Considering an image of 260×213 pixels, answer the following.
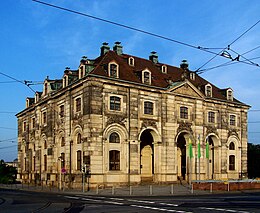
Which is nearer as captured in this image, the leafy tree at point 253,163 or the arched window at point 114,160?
the arched window at point 114,160

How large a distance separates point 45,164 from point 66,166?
9.47 metres

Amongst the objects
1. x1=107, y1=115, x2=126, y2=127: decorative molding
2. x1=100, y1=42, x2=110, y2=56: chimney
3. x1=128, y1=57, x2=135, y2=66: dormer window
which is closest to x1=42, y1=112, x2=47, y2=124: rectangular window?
x1=100, y1=42, x2=110, y2=56: chimney

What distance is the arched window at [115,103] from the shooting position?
46862 mm

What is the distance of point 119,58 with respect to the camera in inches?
2088

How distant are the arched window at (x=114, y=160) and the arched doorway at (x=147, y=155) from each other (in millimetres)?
7148

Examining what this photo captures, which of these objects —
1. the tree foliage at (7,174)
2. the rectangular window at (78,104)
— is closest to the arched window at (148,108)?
the rectangular window at (78,104)

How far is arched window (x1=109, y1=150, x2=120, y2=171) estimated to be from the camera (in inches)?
1810

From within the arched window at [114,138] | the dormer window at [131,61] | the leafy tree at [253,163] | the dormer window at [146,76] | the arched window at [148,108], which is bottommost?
the leafy tree at [253,163]

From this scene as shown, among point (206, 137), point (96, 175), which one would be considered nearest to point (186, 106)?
point (206, 137)

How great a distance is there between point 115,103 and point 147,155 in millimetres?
10808

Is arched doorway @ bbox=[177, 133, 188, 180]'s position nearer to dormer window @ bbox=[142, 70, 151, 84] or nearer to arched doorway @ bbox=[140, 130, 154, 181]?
arched doorway @ bbox=[140, 130, 154, 181]

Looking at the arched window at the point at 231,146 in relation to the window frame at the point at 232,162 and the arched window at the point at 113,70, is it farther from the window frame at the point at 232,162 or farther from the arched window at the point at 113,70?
the arched window at the point at 113,70

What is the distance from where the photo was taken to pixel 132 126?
158 feet

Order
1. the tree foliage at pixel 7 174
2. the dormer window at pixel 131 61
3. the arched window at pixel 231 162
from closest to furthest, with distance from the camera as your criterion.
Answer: the dormer window at pixel 131 61, the arched window at pixel 231 162, the tree foliage at pixel 7 174
